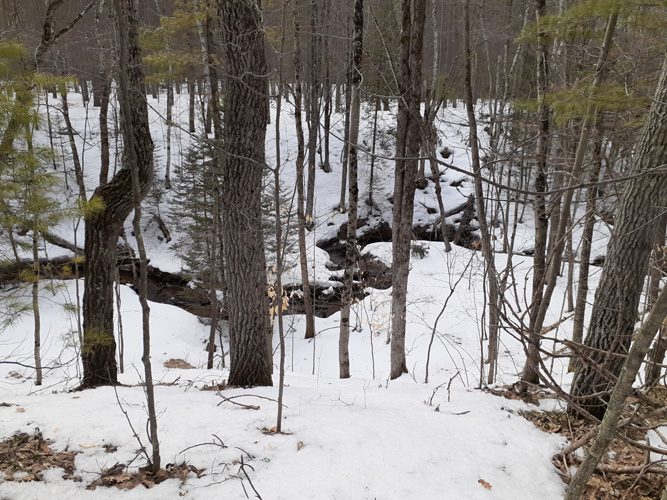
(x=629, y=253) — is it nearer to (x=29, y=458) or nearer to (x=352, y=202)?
(x=352, y=202)

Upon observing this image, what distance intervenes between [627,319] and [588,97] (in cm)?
273

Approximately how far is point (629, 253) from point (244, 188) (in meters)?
3.49

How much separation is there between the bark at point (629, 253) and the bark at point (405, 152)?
2.52m

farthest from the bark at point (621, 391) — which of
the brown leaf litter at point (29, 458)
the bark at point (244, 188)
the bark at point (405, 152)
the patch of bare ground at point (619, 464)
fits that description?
the bark at point (405, 152)

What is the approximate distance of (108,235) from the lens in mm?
4234

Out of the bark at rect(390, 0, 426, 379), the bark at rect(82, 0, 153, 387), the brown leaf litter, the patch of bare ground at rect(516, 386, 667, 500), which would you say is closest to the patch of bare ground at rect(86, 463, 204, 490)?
the brown leaf litter

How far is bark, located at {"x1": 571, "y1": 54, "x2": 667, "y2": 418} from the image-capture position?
125 inches

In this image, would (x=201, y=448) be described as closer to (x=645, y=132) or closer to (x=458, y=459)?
(x=458, y=459)

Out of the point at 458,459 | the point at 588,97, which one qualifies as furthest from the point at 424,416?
the point at 588,97

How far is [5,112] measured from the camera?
3.79 m

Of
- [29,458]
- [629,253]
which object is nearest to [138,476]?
[29,458]

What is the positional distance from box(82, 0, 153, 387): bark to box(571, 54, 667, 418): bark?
14.4 feet

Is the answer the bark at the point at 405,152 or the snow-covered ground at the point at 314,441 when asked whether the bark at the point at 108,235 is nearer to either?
the snow-covered ground at the point at 314,441

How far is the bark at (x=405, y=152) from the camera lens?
5.43 meters
